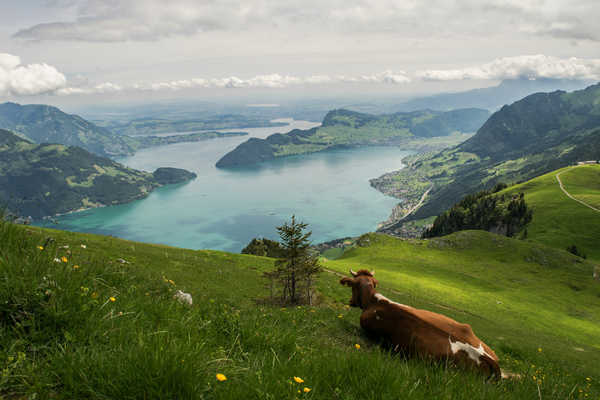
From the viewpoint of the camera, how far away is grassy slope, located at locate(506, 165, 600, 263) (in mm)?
89625

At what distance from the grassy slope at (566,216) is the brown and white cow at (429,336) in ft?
343

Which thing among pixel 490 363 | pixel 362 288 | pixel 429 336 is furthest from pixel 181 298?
pixel 490 363

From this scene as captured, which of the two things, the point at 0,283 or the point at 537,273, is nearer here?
the point at 0,283

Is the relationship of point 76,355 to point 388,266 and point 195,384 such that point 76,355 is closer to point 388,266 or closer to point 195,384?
point 195,384

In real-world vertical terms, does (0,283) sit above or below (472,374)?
above

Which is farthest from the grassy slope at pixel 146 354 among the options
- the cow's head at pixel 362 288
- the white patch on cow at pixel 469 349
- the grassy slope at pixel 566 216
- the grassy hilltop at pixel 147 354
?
the grassy slope at pixel 566 216

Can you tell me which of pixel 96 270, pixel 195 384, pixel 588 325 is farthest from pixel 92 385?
pixel 588 325

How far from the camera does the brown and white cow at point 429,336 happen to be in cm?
704

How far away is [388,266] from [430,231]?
250 ft

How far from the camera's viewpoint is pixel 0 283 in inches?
127

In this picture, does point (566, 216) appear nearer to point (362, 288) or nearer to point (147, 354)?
point (362, 288)

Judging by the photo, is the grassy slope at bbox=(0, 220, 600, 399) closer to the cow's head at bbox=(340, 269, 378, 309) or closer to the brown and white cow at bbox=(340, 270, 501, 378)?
the brown and white cow at bbox=(340, 270, 501, 378)

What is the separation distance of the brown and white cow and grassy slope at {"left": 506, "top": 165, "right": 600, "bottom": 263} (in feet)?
343

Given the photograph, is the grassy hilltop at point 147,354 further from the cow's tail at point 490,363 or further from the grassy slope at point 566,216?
the grassy slope at point 566,216
